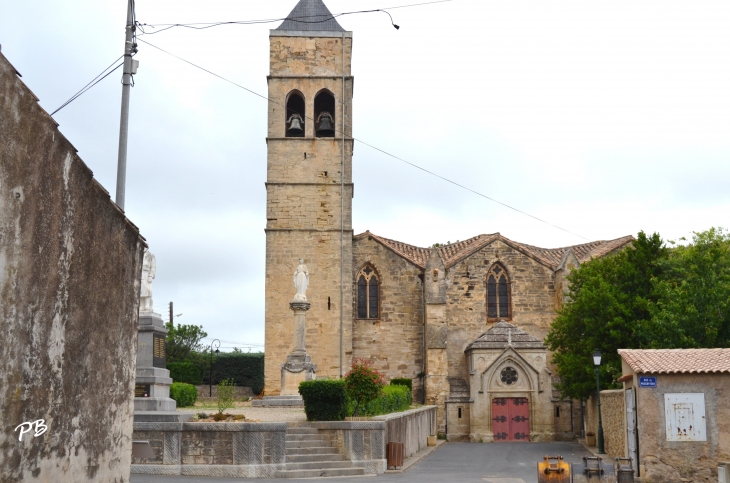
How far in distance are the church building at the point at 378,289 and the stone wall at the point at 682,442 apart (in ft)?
57.4

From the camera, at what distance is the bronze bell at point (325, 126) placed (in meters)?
34.3

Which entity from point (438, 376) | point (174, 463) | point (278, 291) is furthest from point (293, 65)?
point (174, 463)

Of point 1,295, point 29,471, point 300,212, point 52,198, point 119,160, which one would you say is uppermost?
point 300,212

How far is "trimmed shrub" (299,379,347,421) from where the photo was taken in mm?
16984

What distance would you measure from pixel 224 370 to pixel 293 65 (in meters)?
20.2

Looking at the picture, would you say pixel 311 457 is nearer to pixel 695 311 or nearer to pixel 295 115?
pixel 695 311

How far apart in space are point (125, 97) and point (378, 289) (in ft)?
75.6

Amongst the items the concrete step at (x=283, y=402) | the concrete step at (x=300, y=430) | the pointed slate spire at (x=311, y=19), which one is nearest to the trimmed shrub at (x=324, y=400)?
the concrete step at (x=300, y=430)

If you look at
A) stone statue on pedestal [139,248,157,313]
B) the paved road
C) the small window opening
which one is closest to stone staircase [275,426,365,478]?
the paved road

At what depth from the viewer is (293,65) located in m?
34.9

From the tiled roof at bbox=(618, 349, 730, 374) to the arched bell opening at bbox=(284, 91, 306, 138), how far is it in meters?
20.0

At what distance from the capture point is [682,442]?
1566 centimetres

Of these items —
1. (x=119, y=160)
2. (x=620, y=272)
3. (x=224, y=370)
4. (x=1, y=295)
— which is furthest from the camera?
(x=224, y=370)

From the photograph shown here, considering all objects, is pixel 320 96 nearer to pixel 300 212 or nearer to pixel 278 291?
pixel 300 212
